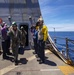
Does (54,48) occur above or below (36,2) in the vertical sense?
below

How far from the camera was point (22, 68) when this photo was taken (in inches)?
293

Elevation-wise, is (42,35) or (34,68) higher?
(42,35)

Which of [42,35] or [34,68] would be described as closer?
[34,68]

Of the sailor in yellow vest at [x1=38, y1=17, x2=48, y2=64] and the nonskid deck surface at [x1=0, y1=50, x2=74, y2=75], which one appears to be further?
the sailor in yellow vest at [x1=38, y1=17, x2=48, y2=64]

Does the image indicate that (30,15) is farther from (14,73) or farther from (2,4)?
(14,73)

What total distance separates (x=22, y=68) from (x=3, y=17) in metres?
5.18

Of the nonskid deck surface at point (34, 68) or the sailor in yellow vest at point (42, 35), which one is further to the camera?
the sailor in yellow vest at point (42, 35)

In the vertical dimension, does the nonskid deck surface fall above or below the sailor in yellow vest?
below

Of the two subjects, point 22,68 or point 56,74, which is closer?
point 56,74

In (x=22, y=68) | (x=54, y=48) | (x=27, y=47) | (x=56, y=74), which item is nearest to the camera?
(x=56, y=74)

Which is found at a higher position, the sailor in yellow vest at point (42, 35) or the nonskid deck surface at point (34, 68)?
the sailor in yellow vest at point (42, 35)

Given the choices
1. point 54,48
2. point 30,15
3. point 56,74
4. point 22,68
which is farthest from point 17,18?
point 56,74

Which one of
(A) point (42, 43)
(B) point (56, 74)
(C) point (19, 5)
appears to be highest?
(C) point (19, 5)

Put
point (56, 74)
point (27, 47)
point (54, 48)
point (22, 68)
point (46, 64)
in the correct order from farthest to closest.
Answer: point (27, 47) → point (54, 48) → point (46, 64) → point (22, 68) → point (56, 74)
